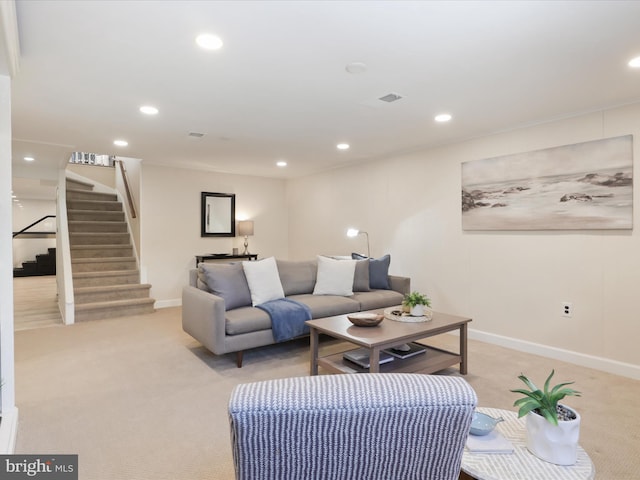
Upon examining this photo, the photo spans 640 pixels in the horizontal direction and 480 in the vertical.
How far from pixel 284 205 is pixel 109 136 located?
140 inches

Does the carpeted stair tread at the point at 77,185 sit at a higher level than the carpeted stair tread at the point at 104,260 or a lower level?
higher

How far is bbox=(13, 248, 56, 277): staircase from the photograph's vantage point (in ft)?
33.0

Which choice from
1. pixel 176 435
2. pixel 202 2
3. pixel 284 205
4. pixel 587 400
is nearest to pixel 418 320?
pixel 587 400

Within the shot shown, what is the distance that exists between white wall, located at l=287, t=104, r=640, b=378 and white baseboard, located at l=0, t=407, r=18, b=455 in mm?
4007

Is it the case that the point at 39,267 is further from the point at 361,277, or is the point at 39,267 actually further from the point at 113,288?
the point at 361,277

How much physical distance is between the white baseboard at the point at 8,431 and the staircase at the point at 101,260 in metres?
2.90

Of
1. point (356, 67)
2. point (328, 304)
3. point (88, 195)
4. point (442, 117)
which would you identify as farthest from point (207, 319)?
point (88, 195)

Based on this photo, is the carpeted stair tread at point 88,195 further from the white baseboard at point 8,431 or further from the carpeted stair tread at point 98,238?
the white baseboard at point 8,431

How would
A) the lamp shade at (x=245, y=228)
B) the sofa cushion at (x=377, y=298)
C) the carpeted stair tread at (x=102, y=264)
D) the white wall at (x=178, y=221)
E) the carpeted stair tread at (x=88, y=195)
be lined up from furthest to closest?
the carpeted stair tread at (x=88, y=195), the lamp shade at (x=245, y=228), the white wall at (x=178, y=221), the carpeted stair tread at (x=102, y=264), the sofa cushion at (x=377, y=298)

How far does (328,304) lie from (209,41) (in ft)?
8.53

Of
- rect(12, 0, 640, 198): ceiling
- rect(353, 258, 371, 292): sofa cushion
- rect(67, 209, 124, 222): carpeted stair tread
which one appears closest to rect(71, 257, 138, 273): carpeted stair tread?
rect(67, 209, 124, 222): carpeted stair tread

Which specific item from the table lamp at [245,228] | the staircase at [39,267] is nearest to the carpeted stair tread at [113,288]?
the table lamp at [245,228]

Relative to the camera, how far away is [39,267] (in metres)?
10.2

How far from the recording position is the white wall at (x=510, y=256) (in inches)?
123
